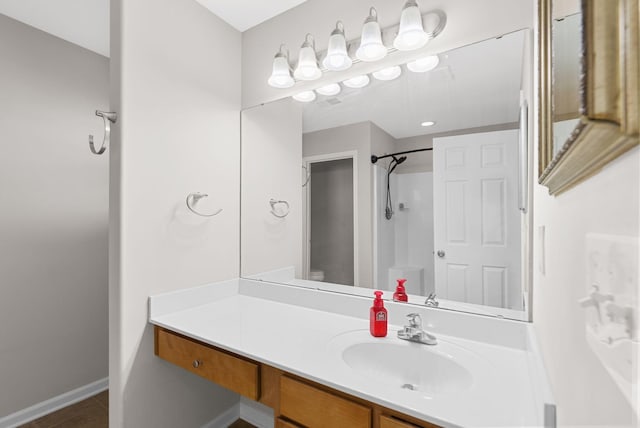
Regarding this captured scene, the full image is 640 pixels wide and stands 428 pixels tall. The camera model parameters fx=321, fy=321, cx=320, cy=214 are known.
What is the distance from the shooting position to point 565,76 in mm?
466

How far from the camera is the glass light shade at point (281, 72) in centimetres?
176

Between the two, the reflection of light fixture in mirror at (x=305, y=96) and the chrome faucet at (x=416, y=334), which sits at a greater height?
the reflection of light fixture in mirror at (x=305, y=96)

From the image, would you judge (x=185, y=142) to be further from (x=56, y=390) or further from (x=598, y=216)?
(x=56, y=390)

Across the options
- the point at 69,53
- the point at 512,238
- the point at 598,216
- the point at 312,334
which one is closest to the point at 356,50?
the point at 512,238

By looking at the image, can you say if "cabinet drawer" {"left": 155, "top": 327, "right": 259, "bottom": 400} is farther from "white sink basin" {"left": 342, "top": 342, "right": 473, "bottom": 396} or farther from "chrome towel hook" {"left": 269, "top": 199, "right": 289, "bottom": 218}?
"chrome towel hook" {"left": 269, "top": 199, "right": 289, "bottom": 218}

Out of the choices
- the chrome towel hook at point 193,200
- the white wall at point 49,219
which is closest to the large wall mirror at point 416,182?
the chrome towel hook at point 193,200

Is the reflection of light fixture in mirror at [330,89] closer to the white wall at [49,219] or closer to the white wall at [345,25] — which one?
the white wall at [345,25]

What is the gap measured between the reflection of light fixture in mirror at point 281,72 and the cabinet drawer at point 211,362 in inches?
54.3

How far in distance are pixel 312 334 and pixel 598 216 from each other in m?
1.13

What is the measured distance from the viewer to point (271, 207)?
79.2 inches

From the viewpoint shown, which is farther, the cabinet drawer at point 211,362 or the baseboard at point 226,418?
the baseboard at point 226,418

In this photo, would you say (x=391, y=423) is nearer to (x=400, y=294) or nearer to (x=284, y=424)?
(x=284, y=424)

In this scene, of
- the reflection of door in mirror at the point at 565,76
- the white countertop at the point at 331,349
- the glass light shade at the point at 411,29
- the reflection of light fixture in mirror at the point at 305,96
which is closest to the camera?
the reflection of door in mirror at the point at 565,76

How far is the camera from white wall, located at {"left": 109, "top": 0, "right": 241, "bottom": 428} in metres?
1.46
